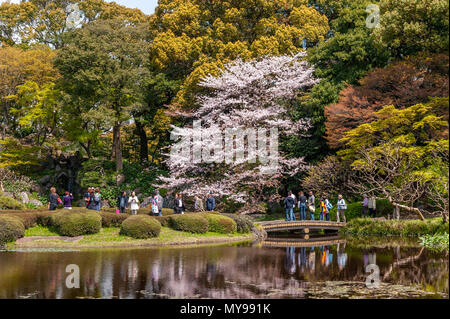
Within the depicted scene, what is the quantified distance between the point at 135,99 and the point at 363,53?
1705cm

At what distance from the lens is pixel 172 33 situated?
1499 inches

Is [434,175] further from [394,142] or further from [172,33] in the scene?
[172,33]

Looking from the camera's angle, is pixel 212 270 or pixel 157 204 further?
pixel 157 204

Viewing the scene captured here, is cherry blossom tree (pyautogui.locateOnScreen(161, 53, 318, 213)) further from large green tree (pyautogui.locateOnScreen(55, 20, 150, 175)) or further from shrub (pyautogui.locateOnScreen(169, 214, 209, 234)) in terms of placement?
shrub (pyautogui.locateOnScreen(169, 214, 209, 234))

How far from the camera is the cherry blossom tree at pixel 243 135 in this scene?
3231cm

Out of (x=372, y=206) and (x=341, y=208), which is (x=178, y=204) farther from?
(x=372, y=206)

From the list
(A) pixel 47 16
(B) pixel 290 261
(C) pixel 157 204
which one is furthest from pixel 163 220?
(A) pixel 47 16

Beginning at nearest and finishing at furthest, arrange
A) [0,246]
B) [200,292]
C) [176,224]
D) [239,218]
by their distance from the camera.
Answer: [200,292], [0,246], [176,224], [239,218]

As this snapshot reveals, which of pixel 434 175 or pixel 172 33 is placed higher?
pixel 172 33

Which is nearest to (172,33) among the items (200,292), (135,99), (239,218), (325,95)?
(135,99)

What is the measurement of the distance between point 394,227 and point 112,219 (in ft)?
44.2

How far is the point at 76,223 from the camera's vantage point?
2084 cm

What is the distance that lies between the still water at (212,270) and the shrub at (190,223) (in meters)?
3.17
